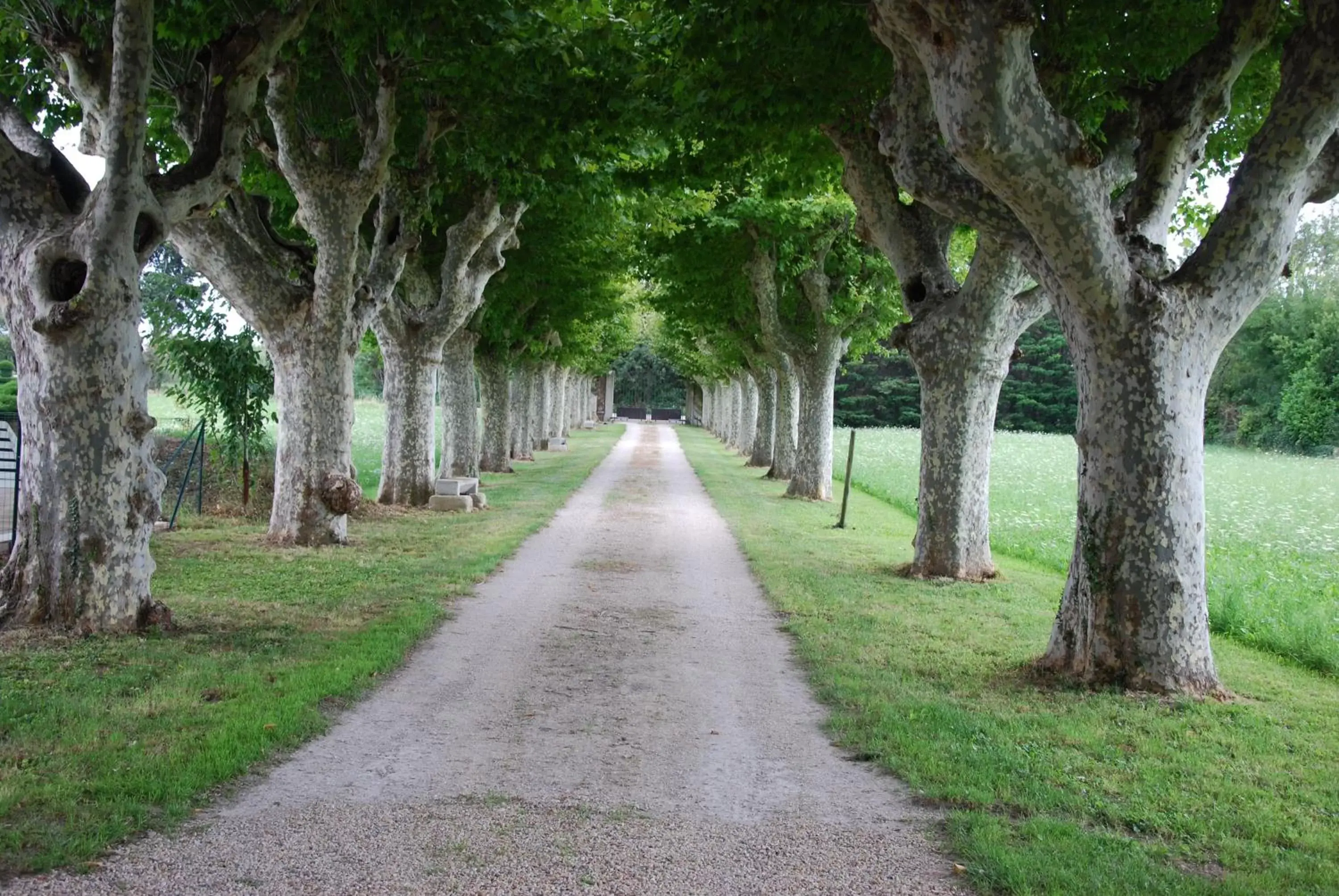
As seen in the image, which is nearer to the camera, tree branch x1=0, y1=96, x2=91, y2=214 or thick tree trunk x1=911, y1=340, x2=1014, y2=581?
tree branch x1=0, y1=96, x2=91, y2=214

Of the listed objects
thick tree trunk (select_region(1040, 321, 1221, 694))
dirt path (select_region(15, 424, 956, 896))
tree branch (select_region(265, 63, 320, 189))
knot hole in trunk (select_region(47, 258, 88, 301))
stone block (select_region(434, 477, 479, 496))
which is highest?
tree branch (select_region(265, 63, 320, 189))

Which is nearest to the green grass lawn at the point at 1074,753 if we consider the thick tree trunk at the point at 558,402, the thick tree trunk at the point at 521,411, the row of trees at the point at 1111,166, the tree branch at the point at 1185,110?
the row of trees at the point at 1111,166

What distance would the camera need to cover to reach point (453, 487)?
1894cm

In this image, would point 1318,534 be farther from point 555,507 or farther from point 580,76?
point 580,76

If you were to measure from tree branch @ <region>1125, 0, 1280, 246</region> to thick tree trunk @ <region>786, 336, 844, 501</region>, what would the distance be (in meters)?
15.4

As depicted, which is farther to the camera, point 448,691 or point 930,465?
point 930,465

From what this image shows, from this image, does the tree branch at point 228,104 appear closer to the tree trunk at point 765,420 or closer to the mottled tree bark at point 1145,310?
the mottled tree bark at point 1145,310

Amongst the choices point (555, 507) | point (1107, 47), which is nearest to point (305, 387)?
point (555, 507)

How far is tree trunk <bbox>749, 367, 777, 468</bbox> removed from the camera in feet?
113

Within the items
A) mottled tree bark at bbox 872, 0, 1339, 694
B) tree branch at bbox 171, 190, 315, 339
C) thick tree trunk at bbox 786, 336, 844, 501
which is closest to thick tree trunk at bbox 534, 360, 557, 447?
thick tree trunk at bbox 786, 336, 844, 501

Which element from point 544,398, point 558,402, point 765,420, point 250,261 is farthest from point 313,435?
point 558,402

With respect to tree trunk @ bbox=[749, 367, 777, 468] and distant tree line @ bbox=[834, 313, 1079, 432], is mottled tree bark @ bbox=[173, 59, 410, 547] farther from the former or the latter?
distant tree line @ bbox=[834, 313, 1079, 432]

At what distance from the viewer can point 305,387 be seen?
13.4 meters

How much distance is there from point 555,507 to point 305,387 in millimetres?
7123
